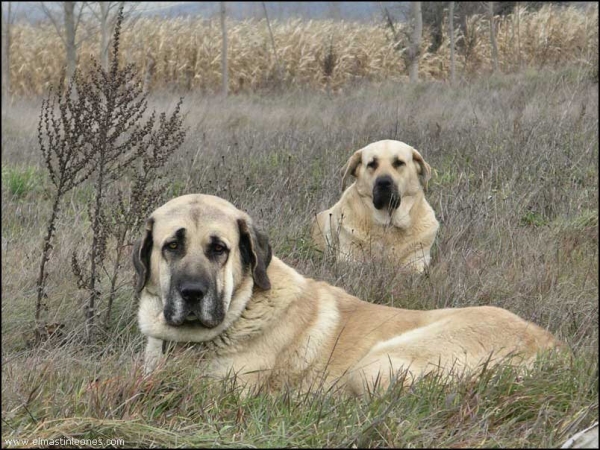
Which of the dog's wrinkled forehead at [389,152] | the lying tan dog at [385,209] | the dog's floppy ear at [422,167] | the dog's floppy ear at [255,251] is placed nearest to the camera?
the dog's floppy ear at [255,251]

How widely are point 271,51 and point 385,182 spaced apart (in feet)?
50.3

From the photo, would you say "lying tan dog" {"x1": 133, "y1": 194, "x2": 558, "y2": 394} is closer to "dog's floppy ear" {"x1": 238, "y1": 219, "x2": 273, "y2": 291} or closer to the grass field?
"dog's floppy ear" {"x1": 238, "y1": 219, "x2": 273, "y2": 291}

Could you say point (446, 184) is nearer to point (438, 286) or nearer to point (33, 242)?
point (438, 286)

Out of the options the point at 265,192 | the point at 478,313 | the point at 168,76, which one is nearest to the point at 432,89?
the point at 265,192

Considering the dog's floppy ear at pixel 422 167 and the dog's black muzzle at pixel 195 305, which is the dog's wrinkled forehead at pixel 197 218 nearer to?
the dog's black muzzle at pixel 195 305

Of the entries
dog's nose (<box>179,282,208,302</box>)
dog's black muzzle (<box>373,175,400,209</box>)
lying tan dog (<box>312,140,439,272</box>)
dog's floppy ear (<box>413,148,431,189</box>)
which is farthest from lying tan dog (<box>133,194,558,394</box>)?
dog's floppy ear (<box>413,148,431,189</box>)

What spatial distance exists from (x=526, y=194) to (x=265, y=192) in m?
2.67

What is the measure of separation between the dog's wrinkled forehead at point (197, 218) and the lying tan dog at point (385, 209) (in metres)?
Result: 2.83

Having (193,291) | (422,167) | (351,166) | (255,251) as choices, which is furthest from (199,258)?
(422,167)

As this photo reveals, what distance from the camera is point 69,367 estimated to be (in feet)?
12.4

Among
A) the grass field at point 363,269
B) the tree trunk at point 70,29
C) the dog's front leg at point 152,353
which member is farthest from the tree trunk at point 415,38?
the dog's front leg at point 152,353

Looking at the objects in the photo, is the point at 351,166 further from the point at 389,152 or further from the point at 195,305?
the point at 195,305

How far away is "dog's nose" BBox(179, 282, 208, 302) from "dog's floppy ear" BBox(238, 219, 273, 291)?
1.26 feet

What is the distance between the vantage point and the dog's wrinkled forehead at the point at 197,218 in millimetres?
3959
